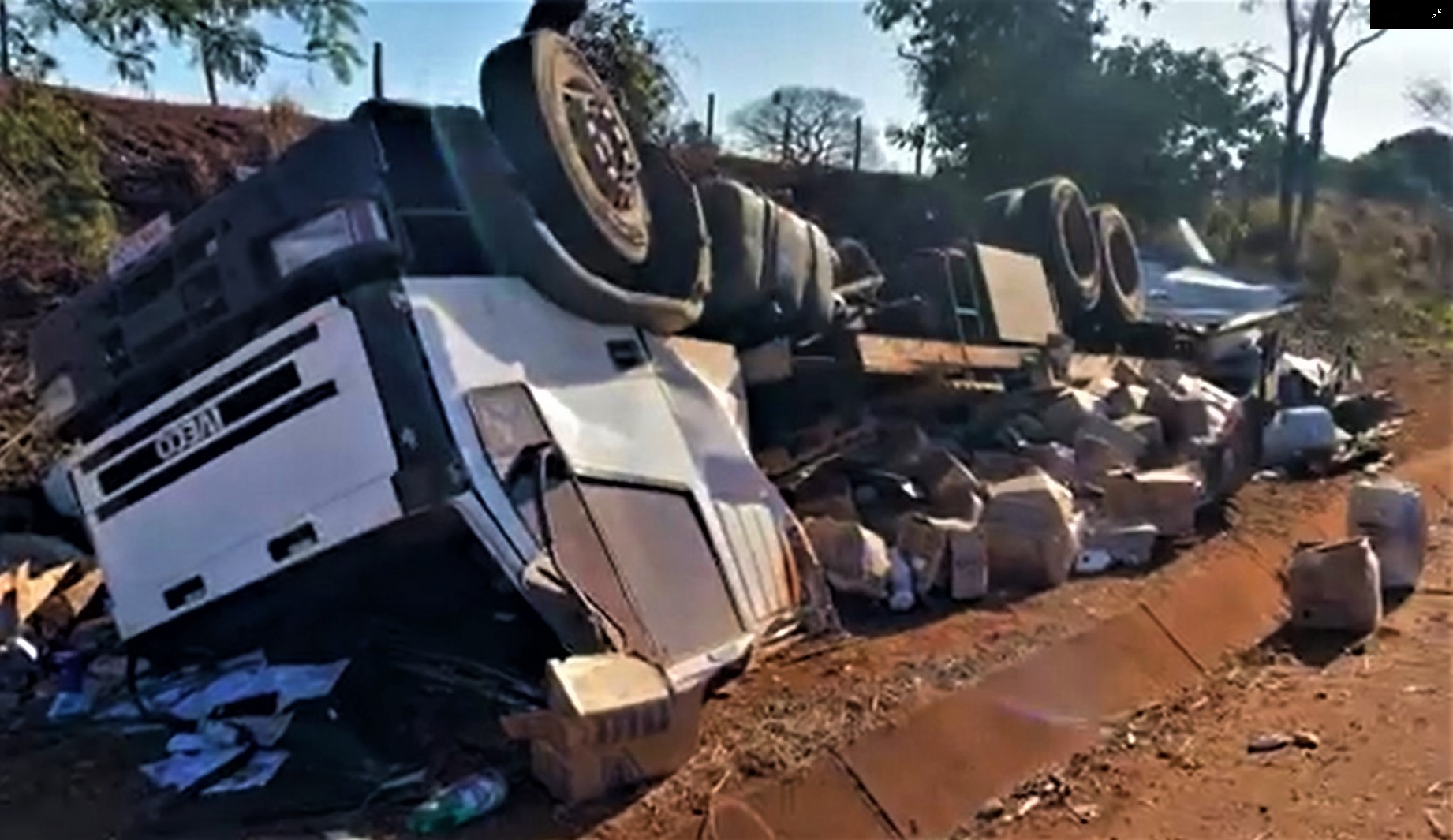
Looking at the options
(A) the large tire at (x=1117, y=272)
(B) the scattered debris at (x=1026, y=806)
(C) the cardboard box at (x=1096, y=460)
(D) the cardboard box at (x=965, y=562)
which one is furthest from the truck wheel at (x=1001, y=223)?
(B) the scattered debris at (x=1026, y=806)

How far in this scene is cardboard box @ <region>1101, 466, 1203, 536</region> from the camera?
695 centimetres

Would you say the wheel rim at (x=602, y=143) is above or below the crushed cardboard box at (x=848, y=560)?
above

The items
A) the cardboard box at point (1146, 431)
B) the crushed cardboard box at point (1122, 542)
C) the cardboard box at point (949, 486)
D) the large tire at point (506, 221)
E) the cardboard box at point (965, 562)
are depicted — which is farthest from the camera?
the cardboard box at point (1146, 431)

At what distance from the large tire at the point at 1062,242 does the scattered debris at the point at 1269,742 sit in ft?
14.6

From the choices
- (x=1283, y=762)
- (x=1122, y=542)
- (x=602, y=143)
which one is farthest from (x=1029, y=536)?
(x=602, y=143)

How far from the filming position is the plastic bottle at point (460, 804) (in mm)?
3725

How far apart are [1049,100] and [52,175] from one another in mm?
14422

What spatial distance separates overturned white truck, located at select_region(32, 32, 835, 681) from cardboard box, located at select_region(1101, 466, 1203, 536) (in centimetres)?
242

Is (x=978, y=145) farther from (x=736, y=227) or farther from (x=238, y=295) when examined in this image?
(x=238, y=295)

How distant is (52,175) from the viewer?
648 cm

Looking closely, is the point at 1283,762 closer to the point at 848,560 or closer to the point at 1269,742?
the point at 1269,742

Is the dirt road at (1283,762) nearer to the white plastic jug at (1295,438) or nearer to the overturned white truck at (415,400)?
the overturned white truck at (415,400)

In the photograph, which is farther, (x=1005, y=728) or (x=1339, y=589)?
(x=1339, y=589)

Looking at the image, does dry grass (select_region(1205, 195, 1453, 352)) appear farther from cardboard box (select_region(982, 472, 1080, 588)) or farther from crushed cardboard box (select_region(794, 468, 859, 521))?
crushed cardboard box (select_region(794, 468, 859, 521))
